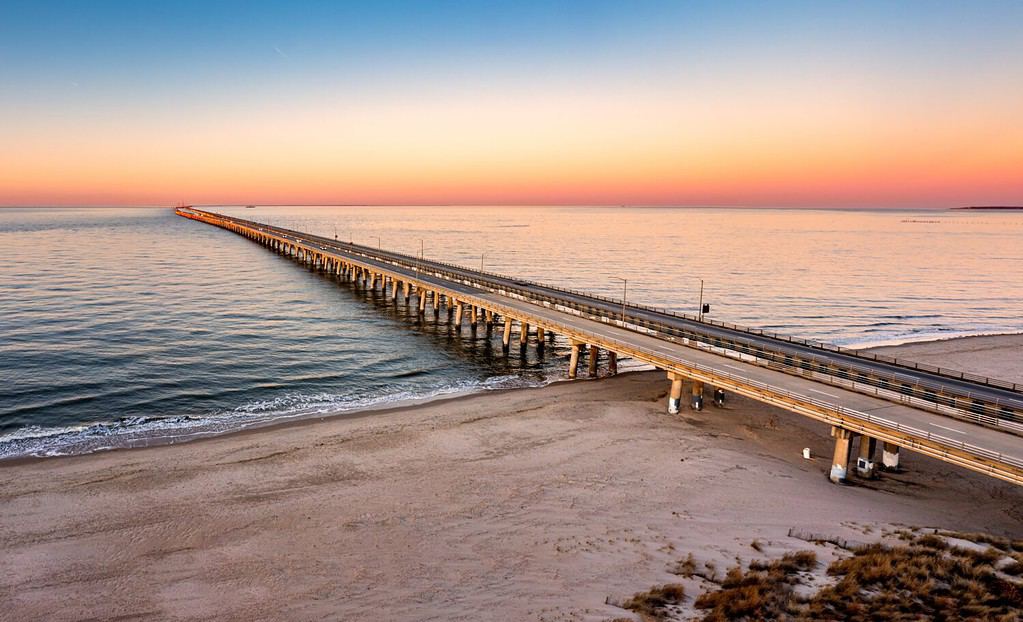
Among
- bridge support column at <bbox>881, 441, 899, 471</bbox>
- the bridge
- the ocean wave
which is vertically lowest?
the ocean wave

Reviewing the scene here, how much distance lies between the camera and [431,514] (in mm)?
19953

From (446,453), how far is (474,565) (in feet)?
29.9

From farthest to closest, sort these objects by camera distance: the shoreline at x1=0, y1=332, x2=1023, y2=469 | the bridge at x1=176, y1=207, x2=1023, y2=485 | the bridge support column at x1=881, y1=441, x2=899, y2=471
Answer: the shoreline at x1=0, y1=332, x2=1023, y2=469 → the bridge support column at x1=881, y1=441, x2=899, y2=471 → the bridge at x1=176, y1=207, x2=1023, y2=485

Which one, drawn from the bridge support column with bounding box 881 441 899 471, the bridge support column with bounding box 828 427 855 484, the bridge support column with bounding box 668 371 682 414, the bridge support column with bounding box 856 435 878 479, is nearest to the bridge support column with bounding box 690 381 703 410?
the bridge support column with bounding box 668 371 682 414

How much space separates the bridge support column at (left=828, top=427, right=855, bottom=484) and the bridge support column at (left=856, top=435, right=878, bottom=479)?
688 millimetres

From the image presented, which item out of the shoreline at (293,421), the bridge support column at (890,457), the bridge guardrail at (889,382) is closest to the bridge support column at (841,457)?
the bridge support column at (890,457)

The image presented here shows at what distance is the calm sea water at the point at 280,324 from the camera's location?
32438 mm

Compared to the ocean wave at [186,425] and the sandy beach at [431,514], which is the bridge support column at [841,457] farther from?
the ocean wave at [186,425]

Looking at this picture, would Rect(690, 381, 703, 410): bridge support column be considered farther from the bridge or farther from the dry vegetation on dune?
the dry vegetation on dune

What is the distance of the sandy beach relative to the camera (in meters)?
15.3

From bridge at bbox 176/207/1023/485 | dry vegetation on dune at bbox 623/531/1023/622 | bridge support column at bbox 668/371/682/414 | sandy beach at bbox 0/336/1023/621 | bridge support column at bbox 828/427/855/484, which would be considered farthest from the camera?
bridge support column at bbox 668/371/682/414

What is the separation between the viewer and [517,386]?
38.9m

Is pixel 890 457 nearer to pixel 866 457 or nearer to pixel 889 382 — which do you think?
pixel 866 457

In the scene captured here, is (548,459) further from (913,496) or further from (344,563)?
(913,496)
